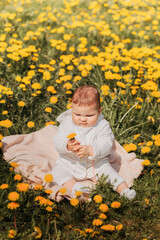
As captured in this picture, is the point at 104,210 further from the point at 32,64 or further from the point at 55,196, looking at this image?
the point at 32,64

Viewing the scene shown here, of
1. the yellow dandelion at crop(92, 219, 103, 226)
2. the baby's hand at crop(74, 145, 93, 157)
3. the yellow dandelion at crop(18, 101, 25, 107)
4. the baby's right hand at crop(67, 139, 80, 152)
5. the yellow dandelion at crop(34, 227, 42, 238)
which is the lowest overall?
the yellow dandelion at crop(92, 219, 103, 226)

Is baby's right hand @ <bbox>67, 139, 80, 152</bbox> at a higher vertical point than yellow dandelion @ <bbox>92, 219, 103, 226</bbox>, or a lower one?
higher

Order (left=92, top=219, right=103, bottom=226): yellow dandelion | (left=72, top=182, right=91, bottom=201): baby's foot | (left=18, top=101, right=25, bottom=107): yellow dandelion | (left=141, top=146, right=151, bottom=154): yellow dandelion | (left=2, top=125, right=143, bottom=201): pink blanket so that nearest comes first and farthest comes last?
(left=92, top=219, right=103, bottom=226): yellow dandelion, (left=72, top=182, right=91, bottom=201): baby's foot, (left=2, top=125, right=143, bottom=201): pink blanket, (left=141, top=146, right=151, bottom=154): yellow dandelion, (left=18, top=101, right=25, bottom=107): yellow dandelion

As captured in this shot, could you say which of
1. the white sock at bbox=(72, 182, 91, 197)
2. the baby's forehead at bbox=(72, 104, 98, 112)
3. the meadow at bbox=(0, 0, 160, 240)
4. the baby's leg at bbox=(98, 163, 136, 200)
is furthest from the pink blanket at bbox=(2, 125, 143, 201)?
the baby's forehead at bbox=(72, 104, 98, 112)

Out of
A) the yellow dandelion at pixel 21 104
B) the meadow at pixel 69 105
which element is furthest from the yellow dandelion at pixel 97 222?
the yellow dandelion at pixel 21 104

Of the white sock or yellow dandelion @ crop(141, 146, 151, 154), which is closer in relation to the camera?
the white sock

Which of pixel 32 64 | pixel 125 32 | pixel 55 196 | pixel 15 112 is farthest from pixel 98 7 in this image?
pixel 55 196

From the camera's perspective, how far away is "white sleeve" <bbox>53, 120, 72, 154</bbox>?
98.0 inches

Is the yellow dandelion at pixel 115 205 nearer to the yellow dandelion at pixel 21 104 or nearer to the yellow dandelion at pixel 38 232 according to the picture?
the yellow dandelion at pixel 38 232

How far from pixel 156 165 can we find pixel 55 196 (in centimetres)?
102

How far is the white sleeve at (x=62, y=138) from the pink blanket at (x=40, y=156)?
0.85ft

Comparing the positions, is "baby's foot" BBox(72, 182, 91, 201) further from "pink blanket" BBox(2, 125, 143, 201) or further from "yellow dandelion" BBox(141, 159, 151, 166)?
"yellow dandelion" BBox(141, 159, 151, 166)

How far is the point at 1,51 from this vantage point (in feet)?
12.0

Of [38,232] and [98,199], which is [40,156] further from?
[38,232]
